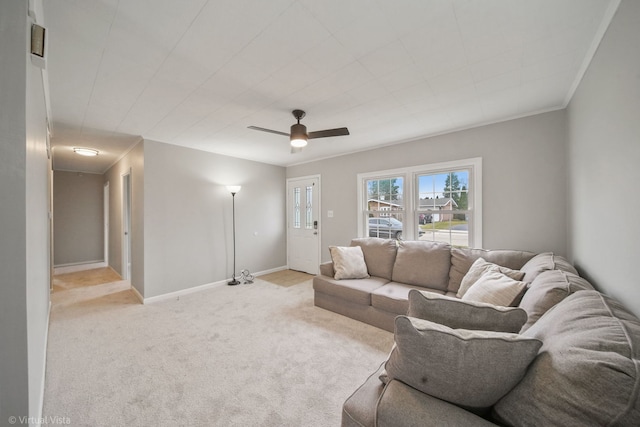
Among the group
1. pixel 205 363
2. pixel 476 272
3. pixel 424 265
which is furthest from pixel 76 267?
pixel 476 272

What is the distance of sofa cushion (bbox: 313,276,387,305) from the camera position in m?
2.85

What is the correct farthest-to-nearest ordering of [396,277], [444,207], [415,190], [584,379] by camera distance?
[415,190] < [444,207] < [396,277] < [584,379]

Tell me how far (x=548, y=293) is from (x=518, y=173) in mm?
2095

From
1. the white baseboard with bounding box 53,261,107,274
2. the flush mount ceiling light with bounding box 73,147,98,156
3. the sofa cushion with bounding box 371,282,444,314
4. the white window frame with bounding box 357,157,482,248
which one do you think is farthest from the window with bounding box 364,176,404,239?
the white baseboard with bounding box 53,261,107,274

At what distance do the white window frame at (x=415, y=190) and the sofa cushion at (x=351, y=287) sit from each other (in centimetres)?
117

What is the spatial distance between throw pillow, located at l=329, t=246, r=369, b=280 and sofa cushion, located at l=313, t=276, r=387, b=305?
8 centimetres

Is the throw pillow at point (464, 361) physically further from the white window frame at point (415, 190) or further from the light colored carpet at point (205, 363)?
the white window frame at point (415, 190)

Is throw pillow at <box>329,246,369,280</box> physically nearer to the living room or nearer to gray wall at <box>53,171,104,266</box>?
the living room

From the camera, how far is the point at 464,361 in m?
0.83

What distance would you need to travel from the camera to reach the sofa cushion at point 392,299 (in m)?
2.52

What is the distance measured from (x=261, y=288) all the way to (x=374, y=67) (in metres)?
3.70

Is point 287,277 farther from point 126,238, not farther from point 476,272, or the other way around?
point 476,272

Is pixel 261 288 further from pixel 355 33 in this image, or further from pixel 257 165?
pixel 355 33

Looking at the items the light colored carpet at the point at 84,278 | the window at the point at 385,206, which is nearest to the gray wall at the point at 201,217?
the light colored carpet at the point at 84,278
